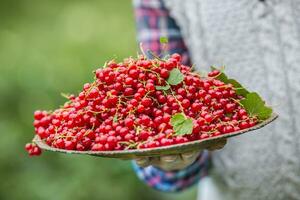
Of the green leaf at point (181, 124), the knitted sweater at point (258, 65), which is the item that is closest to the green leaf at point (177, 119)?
the green leaf at point (181, 124)

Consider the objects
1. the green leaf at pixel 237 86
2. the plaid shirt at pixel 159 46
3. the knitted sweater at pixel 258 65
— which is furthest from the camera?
the plaid shirt at pixel 159 46

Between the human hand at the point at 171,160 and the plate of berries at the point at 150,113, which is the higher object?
the plate of berries at the point at 150,113

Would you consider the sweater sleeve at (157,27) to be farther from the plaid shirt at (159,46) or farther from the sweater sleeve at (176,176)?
the sweater sleeve at (176,176)

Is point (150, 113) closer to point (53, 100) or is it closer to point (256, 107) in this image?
point (256, 107)

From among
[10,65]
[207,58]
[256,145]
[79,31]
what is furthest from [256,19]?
[79,31]

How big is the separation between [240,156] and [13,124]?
1.27 metres

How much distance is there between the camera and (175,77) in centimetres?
94

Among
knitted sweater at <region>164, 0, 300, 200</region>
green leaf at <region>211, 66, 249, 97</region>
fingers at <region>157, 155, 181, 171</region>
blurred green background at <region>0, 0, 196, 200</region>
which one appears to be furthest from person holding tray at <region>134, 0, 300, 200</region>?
blurred green background at <region>0, 0, 196, 200</region>

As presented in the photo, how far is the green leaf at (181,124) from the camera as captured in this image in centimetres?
86

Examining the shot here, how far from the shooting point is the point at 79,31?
10.4ft

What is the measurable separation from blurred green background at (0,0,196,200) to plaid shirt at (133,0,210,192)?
827 millimetres

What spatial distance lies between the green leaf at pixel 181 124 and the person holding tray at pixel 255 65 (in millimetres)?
358

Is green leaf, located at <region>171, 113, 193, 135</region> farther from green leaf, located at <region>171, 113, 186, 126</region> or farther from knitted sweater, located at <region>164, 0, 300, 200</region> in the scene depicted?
knitted sweater, located at <region>164, 0, 300, 200</region>

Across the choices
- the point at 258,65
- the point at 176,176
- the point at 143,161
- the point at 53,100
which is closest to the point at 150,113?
the point at 143,161
